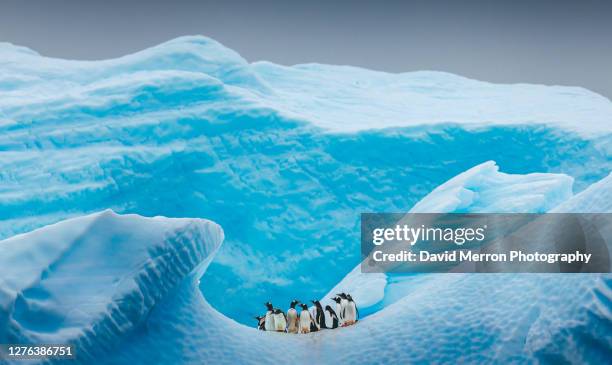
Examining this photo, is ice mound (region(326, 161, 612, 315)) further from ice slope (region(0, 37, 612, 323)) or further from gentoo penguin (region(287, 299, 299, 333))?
ice slope (region(0, 37, 612, 323))

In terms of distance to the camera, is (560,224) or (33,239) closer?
(33,239)

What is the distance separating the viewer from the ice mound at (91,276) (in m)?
2.52

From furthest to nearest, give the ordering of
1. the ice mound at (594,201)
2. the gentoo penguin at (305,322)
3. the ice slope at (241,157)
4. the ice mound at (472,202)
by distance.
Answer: the ice slope at (241,157)
the ice mound at (472,202)
the gentoo penguin at (305,322)
the ice mound at (594,201)

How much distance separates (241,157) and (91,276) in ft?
13.0

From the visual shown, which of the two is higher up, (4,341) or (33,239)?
(33,239)

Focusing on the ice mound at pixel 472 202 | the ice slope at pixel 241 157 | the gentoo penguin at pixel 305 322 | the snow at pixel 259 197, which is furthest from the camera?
the ice slope at pixel 241 157

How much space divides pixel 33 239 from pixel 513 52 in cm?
559

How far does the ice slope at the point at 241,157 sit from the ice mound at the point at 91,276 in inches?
125

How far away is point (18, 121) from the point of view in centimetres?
628

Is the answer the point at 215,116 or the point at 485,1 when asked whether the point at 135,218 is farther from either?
the point at 485,1

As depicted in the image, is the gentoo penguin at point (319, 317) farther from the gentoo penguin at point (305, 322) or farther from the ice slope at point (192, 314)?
the ice slope at point (192, 314)

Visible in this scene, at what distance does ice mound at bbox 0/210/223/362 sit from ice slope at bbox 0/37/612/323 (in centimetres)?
318

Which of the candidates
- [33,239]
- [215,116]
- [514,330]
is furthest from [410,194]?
[33,239]

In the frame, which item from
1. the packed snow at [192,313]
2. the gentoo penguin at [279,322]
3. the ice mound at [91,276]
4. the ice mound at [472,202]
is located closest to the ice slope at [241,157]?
the ice mound at [472,202]
